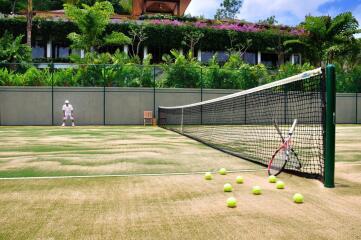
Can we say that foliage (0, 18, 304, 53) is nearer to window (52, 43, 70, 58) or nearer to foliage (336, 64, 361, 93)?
window (52, 43, 70, 58)

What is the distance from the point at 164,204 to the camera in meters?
5.01

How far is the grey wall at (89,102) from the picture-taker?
1003 inches

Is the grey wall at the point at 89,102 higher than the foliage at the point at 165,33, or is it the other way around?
the foliage at the point at 165,33

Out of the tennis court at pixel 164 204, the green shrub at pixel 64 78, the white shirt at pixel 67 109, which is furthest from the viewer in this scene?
the green shrub at pixel 64 78

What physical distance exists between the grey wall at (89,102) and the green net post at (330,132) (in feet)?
69.6

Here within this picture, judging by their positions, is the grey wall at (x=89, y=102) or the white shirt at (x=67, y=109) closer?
the white shirt at (x=67, y=109)

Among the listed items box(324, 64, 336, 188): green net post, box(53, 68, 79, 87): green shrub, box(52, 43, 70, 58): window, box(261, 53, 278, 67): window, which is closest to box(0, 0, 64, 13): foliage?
box(52, 43, 70, 58): window

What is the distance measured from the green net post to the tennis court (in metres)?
0.19

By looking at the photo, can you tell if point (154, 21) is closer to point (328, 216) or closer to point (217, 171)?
point (217, 171)

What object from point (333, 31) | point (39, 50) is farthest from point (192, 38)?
point (39, 50)

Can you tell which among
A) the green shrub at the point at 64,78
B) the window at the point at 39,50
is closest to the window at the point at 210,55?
the window at the point at 39,50

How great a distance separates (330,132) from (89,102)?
71.5ft

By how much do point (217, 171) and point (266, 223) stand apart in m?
3.25

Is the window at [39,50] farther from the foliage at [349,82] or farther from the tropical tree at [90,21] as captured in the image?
the foliage at [349,82]
